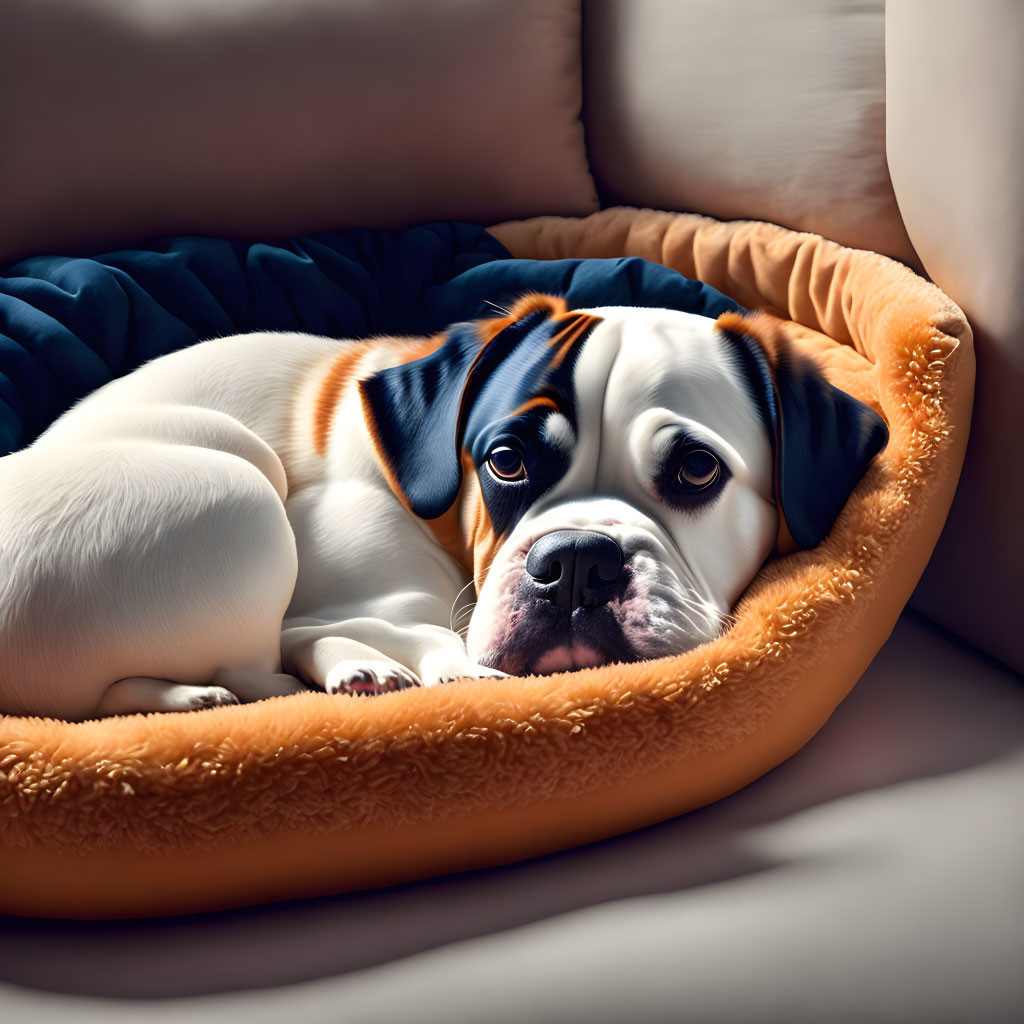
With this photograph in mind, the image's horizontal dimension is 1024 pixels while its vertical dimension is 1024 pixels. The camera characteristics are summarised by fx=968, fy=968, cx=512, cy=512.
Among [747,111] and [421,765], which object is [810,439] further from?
[747,111]

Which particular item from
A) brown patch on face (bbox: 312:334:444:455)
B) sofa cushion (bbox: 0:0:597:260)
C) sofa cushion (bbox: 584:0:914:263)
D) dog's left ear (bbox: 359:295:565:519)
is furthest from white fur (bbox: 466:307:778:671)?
sofa cushion (bbox: 0:0:597:260)

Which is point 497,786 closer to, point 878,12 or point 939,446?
point 939,446

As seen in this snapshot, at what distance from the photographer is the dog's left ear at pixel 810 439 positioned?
116cm

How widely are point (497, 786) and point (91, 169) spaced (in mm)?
1363

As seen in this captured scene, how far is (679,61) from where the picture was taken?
5.96 ft

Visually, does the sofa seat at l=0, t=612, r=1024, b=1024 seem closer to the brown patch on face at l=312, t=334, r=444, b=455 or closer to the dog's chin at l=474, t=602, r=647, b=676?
the dog's chin at l=474, t=602, r=647, b=676

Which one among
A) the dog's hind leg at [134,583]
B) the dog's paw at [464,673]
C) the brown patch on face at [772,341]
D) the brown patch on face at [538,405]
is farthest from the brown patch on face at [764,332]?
the dog's hind leg at [134,583]

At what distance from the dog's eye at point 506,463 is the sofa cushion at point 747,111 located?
80 centimetres

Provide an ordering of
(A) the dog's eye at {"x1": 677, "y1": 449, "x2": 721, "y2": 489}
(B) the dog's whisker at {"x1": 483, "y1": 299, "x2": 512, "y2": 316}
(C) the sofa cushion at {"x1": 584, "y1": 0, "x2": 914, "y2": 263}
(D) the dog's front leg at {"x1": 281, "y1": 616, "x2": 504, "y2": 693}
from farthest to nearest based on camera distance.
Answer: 1. (C) the sofa cushion at {"x1": 584, "y1": 0, "x2": 914, "y2": 263}
2. (B) the dog's whisker at {"x1": 483, "y1": 299, "x2": 512, "y2": 316}
3. (A) the dog's eye at {"x1": 677, "y1": 449, "x2": 721, "y2": 489}
4. (D) the dog's front leg at {"x1": 281, "y1": 616, "x2": 504, "y2": 693}

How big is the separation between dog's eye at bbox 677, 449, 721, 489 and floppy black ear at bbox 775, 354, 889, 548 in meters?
0.09

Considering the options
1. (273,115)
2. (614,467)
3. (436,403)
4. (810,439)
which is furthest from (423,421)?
(273,115)

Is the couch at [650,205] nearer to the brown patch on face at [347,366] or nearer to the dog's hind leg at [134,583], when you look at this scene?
the dog's hind leg at [134,583]

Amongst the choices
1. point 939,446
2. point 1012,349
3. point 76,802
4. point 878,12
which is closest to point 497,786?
point 76,802

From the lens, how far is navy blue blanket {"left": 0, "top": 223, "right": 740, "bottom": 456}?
1.48 meters
